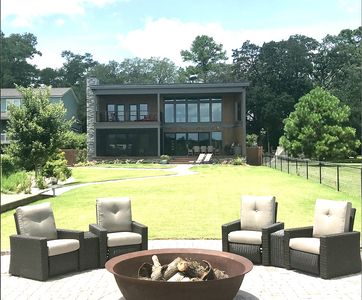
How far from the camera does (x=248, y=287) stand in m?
5.40

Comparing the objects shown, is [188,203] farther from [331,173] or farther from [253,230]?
[331,173]

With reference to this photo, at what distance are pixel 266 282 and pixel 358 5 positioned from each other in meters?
9.67

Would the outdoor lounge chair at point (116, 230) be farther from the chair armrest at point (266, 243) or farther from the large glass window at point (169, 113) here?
the large glass window at point (169, 113)

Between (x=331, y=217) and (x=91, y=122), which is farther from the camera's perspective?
(x=91, y=122)

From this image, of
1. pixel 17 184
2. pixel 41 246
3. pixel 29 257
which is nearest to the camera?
pixel 41 246

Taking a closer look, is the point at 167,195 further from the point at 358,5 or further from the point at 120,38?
the point at 358,5

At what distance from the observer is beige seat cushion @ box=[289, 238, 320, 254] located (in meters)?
5.87

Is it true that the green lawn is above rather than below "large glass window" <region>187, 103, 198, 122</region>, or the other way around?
below

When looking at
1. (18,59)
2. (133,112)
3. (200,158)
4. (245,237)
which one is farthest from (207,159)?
(245,237)

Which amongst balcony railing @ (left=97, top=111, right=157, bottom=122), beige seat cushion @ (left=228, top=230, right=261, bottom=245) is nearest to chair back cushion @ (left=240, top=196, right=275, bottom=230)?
beige seat cushion @ (left=228, top=230, right=261, bottom=245)

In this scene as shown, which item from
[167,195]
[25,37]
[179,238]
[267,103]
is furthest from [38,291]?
[267,103]

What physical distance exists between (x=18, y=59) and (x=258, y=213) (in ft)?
111

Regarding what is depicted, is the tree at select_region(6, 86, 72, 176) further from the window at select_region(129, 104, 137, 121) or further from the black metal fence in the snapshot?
the window at select_region(129, 104, 137, 121)

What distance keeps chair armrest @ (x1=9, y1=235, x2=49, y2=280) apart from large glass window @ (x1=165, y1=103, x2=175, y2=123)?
30774 millimetres
